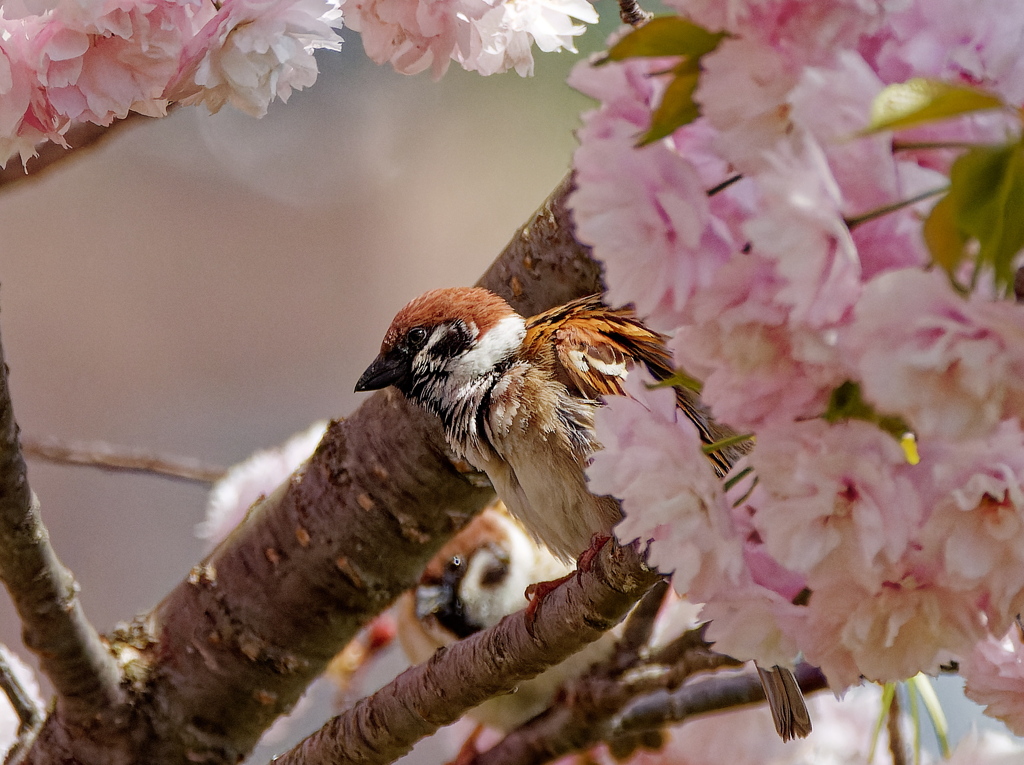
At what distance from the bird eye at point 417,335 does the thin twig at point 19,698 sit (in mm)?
345

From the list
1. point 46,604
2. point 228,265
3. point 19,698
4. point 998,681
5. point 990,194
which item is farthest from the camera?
point 228,265

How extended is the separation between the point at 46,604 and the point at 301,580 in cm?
17

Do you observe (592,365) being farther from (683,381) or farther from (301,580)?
(683,381)

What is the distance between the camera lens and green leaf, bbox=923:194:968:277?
178 mm

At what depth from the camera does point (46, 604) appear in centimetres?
58

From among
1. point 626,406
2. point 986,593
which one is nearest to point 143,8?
point 626,406

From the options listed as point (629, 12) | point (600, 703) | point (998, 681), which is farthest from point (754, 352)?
point (600, 703)

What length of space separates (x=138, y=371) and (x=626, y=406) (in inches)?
65.9

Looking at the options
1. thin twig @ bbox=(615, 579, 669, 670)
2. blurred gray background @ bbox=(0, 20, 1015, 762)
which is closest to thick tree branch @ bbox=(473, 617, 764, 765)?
thin twig @ bbox=(615, 579, 669, 670)

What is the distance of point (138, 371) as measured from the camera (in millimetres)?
1805

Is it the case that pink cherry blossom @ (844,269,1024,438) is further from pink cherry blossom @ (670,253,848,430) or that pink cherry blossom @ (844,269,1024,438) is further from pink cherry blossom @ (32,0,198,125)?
pink cherry blossom @ (32,0,198,125)

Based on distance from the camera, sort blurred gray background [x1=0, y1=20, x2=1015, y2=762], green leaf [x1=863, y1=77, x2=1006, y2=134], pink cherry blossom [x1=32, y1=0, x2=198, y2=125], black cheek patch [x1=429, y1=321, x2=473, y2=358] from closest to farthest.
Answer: green leaf [x1=863, y1=77, x2=1006, y2=134], pink cherry blossom [x1=32, y1=0, x2=198, y2=125], black cheek patch [x1=429, y1=321, x2=473, y2=358], blurred gray background [x1=0, y1=20, x2=1015, y2=762]

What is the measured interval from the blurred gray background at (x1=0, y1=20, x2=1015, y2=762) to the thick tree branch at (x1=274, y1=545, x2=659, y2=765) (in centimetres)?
125

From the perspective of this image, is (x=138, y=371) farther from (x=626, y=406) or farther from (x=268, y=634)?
(x=626, y=406)
